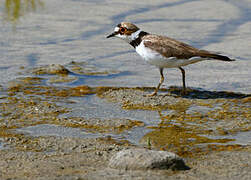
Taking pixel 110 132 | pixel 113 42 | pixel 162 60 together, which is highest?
pixel 162 60

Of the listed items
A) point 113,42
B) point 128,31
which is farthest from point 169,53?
point 113,42

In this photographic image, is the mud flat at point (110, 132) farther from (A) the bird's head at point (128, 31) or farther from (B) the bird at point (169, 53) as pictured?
(A) the bird's head at point (128, 31)

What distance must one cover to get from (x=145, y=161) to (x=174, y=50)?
2595mm

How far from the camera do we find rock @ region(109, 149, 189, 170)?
341 centimetres

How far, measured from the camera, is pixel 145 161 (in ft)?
11.2

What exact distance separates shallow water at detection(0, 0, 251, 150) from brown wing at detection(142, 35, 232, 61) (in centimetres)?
57

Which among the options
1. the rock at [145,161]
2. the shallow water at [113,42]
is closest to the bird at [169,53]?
the shallow water at [113,42]

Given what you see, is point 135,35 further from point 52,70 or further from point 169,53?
point 52,70

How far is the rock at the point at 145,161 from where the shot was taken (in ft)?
11.2

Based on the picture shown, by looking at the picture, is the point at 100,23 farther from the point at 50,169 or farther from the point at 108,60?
the point at 50,169

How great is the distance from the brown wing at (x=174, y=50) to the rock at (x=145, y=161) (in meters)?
2.45

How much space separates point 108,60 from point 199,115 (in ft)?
7.60

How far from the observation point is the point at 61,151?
4.03 meters

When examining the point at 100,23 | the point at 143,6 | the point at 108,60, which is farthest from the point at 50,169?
the point at 143,6
